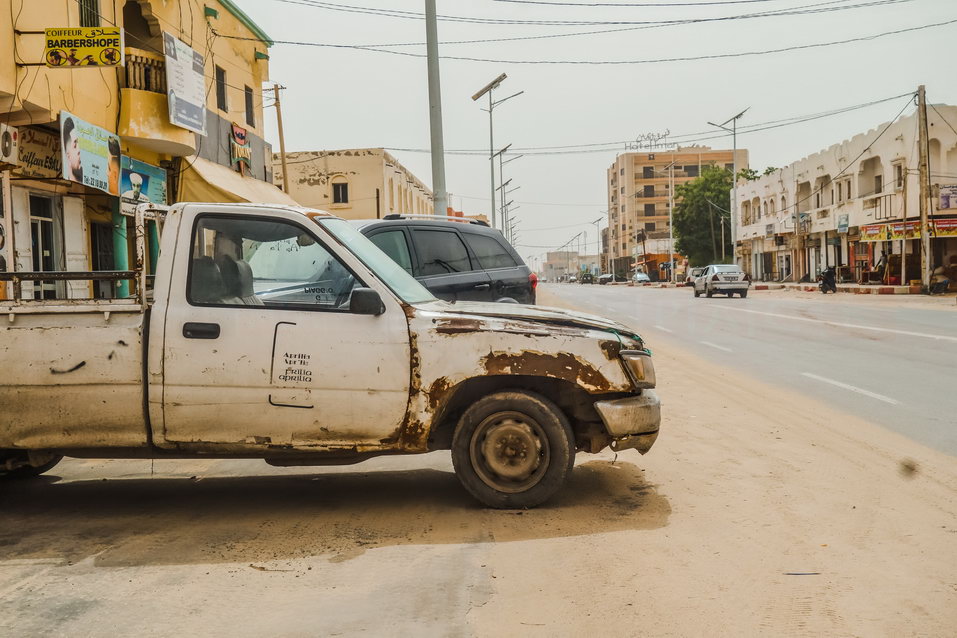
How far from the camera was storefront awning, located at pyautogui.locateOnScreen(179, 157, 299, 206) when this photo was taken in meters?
21.3

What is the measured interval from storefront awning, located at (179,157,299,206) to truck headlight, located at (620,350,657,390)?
15523mm

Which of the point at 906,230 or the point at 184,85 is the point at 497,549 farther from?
the point at 906,230

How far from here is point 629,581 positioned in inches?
160

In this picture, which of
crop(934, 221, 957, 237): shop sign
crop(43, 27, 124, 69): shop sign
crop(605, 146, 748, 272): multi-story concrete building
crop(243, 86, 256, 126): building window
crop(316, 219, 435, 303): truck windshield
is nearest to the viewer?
crop(316, 219, 435, 303): truck windshield

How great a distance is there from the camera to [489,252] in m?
11.2

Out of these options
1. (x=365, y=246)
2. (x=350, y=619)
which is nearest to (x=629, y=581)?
(x=350, y=619)

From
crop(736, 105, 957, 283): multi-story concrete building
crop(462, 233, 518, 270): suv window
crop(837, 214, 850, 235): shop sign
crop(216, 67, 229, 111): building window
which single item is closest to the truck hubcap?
crop(462, 233, 518, 270): suv window

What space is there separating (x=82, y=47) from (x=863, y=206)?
47646mm

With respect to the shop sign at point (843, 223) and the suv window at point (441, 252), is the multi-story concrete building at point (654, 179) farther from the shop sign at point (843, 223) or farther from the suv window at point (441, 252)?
the suv window at point (441, 252)

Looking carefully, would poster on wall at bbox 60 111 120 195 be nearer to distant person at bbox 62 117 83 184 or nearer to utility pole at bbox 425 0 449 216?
distant person at bbox 62 117 83 184

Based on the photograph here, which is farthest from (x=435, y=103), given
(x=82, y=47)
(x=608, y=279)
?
(x=608, y=279)

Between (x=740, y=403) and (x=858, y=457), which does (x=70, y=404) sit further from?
(x=740, y=403)

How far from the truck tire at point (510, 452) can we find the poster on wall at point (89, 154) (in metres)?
12.2

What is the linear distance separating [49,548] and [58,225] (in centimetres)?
1366
